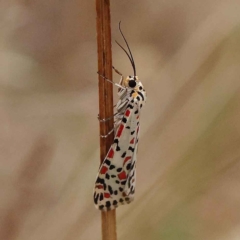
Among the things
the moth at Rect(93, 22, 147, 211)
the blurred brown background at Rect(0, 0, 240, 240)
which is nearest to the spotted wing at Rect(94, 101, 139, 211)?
the moth at Rect(93, 22, 147, 211)

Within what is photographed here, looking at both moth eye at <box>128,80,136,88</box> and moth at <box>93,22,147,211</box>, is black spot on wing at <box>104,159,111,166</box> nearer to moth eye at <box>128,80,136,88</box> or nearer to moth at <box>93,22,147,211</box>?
moth at <box>93,22,147,211</box>

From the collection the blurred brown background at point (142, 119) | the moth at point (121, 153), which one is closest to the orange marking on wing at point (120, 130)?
the moth at point (121, 153)

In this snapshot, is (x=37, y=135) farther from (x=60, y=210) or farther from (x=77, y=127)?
(x=60, y=210)

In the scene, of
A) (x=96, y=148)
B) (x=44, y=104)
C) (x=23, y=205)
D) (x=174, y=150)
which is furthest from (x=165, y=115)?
(x=23, y=205)

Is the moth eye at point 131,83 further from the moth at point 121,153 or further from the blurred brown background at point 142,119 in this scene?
the blurred brown background at point 142,119

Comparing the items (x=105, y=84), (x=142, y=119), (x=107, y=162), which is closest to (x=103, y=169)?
(x=107, y=162)
